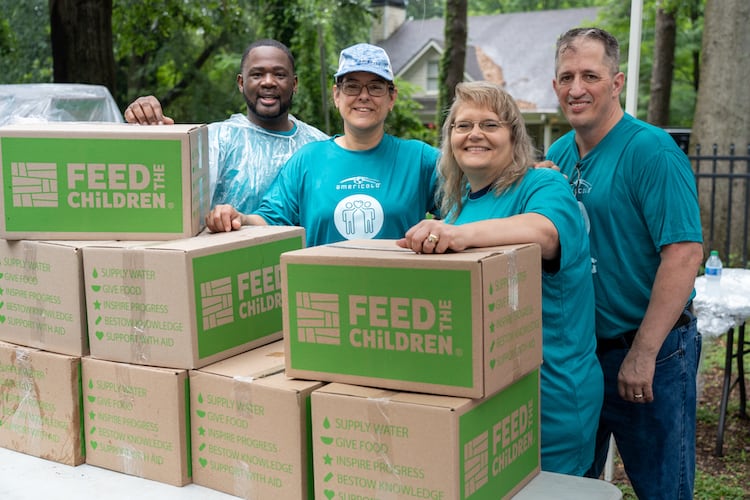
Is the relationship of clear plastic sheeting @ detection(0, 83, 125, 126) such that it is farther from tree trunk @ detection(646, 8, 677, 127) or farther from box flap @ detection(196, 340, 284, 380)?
tree trunk @ detection(646, 8, 677, 127)

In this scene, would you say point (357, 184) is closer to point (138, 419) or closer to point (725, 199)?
point (138, 419)

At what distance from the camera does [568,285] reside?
6.53ft

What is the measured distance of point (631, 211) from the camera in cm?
234

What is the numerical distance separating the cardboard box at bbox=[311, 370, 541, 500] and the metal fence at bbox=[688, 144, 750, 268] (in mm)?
7023

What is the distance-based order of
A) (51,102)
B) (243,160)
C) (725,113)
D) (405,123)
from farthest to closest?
(405,123), (725,113), (51,102), (243,160)

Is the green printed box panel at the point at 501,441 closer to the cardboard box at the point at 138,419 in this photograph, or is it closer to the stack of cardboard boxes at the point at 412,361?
the stack of cardboard boxes at the point at 412,361

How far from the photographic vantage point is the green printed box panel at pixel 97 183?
2.05 meters

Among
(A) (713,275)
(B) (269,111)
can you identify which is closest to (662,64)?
(A) (713,275)

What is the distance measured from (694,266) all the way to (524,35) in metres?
24.9

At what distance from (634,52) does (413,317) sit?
2413 mm

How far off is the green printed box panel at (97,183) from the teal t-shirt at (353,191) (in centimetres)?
67

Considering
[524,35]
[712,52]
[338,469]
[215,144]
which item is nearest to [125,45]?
[712,52]

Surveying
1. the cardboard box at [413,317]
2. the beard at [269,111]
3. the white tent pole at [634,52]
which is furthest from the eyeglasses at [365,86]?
the white tent pole at [634,52]

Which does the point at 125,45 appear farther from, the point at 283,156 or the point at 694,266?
the point at 694,266
